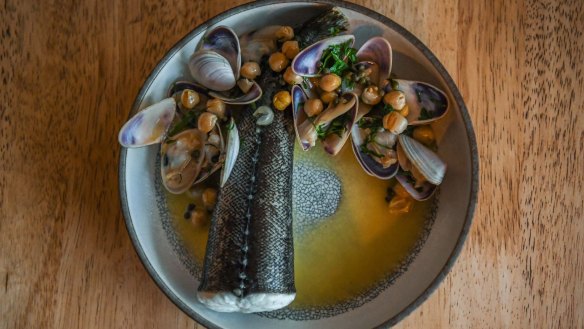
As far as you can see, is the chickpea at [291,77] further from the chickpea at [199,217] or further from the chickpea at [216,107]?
the chickpea at [199,217]

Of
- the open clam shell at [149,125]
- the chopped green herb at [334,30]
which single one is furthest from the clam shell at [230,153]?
the chopped green herb at [334,30]

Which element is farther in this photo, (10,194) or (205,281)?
(10,194)

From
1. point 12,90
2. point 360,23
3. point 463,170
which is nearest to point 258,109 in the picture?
point 360,23

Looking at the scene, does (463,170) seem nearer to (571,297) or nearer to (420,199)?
(420,199)

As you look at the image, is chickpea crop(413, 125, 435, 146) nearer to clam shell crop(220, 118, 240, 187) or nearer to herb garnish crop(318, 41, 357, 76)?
herb garnish crop(318, 41, 357, 76)

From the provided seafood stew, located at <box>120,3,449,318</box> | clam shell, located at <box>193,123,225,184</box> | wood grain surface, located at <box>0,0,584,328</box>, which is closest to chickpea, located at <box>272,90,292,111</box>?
seafood stew, located at <box>120,3,449,318</box>

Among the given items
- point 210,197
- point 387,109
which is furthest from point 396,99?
point 210,197

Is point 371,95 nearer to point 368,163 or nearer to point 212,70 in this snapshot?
point 368,163
